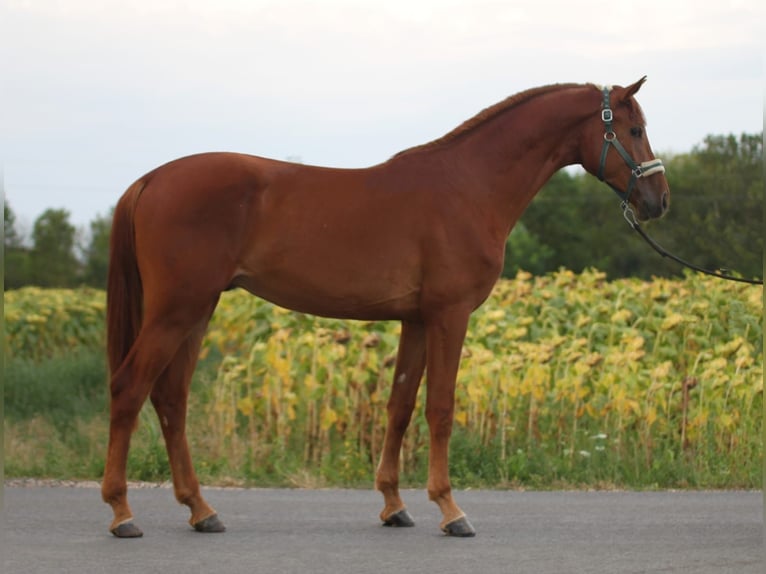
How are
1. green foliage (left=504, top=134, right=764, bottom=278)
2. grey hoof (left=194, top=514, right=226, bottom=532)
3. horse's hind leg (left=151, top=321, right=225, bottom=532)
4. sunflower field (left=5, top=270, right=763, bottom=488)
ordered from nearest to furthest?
1. grey hoof (left=194, top=514, right=226, bottom=532)
2. horse's hind leg (left=151, top=321, right=225, bottom=532)
3. sunflower field (left=5, top=270, right=763, bottom=488)
4. green foliage (left=504, top=134, right=764, bottom=278)

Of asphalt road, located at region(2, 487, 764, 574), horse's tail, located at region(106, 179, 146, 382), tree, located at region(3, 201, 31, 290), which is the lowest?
asphalt road, located at region(2, 487, 764, 574)

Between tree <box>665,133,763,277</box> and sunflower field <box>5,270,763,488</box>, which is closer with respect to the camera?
sunflower field <box>5,270,763,488</box>

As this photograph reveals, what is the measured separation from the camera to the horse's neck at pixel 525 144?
730 cm

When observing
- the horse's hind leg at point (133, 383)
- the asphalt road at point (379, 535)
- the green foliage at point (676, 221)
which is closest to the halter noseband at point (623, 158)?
the asphalt road at point (379, 535)

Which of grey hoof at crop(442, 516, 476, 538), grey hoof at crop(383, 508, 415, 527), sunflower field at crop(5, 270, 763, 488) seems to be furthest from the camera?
sunflower field at crop(5, 270, 763, 488)

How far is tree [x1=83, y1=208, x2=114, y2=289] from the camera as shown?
43.1 metres

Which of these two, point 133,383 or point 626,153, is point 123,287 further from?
point 626,153

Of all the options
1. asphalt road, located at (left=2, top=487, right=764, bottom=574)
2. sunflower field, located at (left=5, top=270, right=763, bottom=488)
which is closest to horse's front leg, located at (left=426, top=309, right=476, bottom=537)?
asphalt road, located at (left=2, top=487, right=764, bottom=574)

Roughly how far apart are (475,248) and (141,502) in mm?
2944

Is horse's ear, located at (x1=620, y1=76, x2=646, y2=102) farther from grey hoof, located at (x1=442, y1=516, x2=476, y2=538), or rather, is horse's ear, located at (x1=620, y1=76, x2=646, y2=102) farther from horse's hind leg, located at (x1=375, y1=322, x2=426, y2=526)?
grey hoof, located at (x1=442, y1=516, x2=476, y2=538)

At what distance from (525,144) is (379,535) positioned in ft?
8.47

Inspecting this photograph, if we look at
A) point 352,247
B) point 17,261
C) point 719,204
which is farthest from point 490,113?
point 719,204

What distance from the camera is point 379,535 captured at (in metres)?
6.85

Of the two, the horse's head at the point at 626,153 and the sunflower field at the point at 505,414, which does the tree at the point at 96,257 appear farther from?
the horse's head at the point at 626,153
